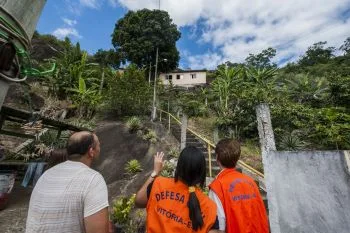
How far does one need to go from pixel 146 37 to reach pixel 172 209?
28555 mm

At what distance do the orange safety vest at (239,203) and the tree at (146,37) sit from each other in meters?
27.1

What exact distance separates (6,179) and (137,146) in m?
6.34

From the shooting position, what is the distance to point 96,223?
166 cm

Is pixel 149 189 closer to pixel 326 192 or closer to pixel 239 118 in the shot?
pixel 326 192

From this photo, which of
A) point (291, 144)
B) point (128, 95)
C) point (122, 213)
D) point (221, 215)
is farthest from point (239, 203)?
point (128, 95)

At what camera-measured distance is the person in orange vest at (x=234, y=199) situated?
212cm

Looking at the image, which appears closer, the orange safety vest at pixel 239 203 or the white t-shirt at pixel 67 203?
the white t-shirt at pixel 67 203

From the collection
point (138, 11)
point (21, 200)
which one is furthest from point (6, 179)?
point (138, 11)

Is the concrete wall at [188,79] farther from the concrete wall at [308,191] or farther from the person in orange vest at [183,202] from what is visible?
the person in orange vest at [183,202]

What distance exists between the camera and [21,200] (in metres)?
7.25

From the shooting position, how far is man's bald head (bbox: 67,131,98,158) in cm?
199

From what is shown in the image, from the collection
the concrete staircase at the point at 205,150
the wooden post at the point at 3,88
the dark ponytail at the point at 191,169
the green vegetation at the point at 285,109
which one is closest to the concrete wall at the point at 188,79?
the green vegetation at the point at 285,109

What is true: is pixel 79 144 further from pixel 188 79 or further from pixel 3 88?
pixel 188 79

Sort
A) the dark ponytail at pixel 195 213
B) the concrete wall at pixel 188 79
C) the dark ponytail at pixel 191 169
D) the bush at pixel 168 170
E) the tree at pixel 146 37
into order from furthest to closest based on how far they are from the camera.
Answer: the concrete wall at pixel 188 79, the tree at pixel 146 37, the bush at pixel 168 170, the dark ponytail at pixel 191 169, the dark ponytail at pixel 195 213
